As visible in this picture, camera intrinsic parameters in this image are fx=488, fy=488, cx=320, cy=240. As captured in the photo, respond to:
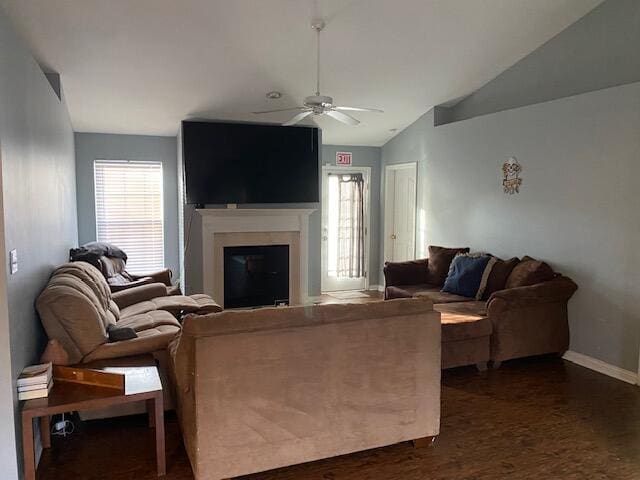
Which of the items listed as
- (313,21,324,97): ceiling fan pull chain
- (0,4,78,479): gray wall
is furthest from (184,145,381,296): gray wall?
(0,4,78,479): gray wall

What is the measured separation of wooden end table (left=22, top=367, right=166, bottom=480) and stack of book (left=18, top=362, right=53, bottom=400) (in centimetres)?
4

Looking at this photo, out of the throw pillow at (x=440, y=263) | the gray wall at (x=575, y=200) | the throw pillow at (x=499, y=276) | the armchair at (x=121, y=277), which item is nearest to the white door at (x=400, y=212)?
the gray wall at (x=575, y=200)

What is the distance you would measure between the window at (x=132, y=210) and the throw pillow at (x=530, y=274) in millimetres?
4778

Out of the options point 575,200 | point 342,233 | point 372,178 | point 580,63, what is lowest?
point 342,233

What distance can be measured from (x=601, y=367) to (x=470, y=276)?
4.81ft

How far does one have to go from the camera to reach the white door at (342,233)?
26.0ft

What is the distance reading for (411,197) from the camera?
291 inches

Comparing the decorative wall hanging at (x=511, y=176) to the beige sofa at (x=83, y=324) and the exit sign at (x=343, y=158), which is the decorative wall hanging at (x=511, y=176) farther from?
the beige sofa at (x=83, y=324)

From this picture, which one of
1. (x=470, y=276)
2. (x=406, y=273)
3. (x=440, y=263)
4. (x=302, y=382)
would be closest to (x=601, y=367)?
(x=470, y=276)

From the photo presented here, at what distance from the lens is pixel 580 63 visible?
4.96 metres

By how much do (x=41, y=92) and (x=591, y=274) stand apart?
4.82 metres

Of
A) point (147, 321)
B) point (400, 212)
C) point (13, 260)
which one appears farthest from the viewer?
point (400, 212)

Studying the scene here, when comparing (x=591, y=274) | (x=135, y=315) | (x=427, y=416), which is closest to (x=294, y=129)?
(x=135, y=315)

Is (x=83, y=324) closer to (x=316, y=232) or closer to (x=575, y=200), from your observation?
(x=575, y=200)
